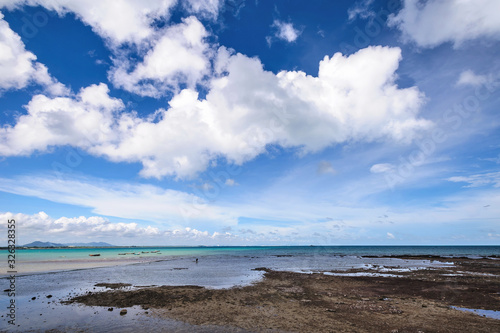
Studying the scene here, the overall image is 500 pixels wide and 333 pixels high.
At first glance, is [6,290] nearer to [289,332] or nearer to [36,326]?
[36,326]

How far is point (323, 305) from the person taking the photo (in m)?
21.5

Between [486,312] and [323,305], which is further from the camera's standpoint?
[323,305]

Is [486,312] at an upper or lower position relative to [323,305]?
upper

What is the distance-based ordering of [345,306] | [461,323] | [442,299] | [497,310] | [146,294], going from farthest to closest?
[146,294] → [442,299] → [345,306] → [497,310] → [461,323]

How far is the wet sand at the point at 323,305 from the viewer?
1628 centimetres

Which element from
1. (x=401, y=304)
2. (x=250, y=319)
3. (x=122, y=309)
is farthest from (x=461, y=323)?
(x=122, y=309)

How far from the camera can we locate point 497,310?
19.4m

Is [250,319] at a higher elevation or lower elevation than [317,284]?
higher

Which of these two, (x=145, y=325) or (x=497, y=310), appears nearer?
(x=145, y=325)

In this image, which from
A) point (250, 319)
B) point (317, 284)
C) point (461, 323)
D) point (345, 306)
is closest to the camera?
point (461, 323)

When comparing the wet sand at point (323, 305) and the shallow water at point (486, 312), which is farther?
the shallow water at point (486, 312)

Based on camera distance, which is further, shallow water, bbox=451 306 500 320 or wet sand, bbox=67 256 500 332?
shallow water, bbox=451 306 500 320

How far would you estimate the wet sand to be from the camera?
16.3 meters

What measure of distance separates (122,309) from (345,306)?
1816 cm
